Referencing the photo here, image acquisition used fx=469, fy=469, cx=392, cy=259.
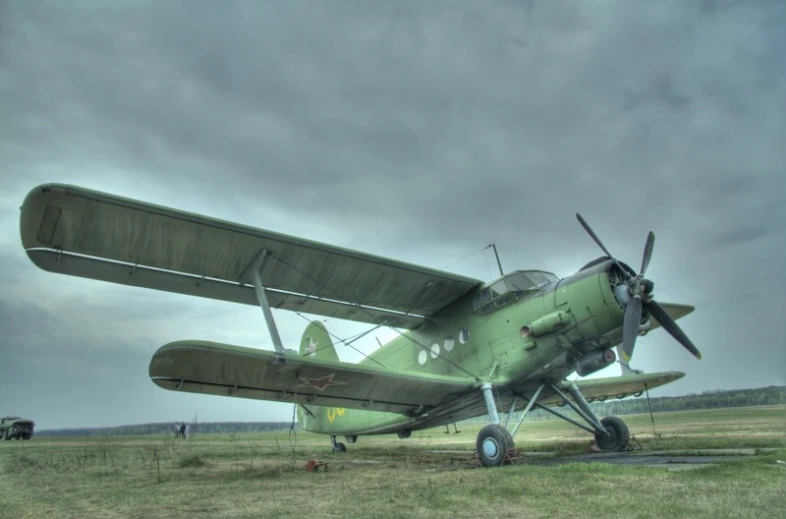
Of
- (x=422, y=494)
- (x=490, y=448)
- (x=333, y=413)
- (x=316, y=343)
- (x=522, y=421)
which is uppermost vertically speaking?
(x=316, y=343)

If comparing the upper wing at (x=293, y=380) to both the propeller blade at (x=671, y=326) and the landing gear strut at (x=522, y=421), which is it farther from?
the propeller blade at (x=671, y=326)

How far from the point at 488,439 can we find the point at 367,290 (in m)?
4.56

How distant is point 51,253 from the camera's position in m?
8.77

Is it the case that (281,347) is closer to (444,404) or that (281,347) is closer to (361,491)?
(361,491)

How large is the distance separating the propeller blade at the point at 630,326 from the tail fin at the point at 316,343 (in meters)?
10.7

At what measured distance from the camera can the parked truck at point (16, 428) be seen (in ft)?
118

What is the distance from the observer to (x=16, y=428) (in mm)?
36062

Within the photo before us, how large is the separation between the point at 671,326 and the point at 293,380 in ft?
25.8

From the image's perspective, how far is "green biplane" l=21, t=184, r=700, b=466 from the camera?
8422 millimetres

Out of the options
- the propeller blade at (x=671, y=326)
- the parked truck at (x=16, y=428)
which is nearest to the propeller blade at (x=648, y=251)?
the propeller blade at (x=671, y=326)

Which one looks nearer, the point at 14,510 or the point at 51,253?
the point at 14,510

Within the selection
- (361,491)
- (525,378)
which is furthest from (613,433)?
(361,491)

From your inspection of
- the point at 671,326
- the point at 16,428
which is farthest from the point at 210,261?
the point at 16,428

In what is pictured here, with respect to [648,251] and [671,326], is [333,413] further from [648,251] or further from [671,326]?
[648,251]
